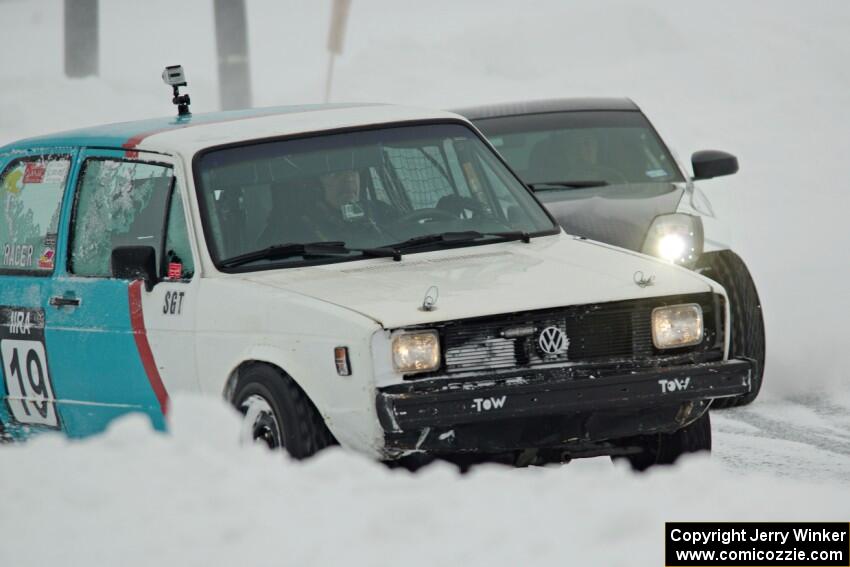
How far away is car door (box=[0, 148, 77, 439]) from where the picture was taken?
7.64 meters

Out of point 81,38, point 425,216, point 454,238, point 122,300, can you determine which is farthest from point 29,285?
point 81,38

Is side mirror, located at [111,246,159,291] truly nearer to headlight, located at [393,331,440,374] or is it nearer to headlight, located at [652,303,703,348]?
headlight, located at [393,331,440,374]

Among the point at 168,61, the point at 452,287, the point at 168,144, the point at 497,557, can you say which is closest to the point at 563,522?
the point at 497,557

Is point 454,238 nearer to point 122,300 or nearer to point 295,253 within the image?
point 295,253

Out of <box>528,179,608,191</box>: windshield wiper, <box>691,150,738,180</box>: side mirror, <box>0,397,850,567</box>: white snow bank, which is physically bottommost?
<box>0,397,850,567</box>: white snow bank

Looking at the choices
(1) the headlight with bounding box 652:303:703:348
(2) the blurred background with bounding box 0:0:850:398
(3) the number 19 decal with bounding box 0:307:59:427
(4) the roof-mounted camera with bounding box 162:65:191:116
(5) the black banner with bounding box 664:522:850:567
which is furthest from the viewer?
(2) the blurred background with bounding box 0:0:850:398

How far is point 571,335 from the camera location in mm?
6309

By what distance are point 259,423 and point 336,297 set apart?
0.53 m

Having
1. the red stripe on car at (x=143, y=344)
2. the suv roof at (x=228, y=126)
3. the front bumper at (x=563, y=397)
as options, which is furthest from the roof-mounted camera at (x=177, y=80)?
the front bumper at (x=563, y=397)

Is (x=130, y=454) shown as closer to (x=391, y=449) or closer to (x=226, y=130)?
(x=391, y=449)

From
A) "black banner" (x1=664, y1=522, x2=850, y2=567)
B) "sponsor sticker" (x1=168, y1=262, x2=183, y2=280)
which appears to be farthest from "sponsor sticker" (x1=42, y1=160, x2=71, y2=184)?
"black banner" (x1=664, y1=522, x2=850, y2=567)

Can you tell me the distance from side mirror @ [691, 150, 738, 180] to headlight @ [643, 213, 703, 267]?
1.50 metres

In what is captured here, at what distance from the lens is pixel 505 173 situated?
7.81 meters

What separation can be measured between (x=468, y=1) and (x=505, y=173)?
98.3 feet
